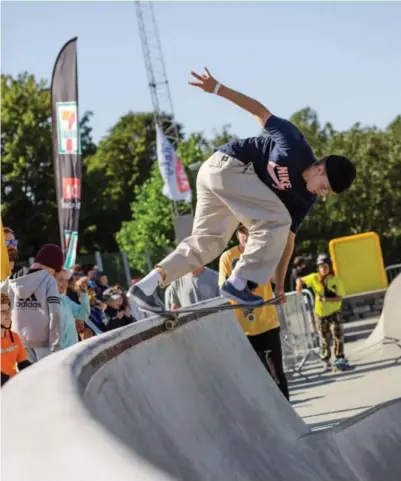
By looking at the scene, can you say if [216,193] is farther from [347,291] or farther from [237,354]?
[347,291]

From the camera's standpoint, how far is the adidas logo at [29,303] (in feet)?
27.2

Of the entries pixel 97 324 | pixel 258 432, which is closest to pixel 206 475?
pixel 258 432

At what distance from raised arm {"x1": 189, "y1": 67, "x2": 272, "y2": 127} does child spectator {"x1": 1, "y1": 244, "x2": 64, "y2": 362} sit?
8.73 feet

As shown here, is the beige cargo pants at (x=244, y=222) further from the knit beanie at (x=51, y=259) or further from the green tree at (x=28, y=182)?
the green tree at (x=28, y=182)

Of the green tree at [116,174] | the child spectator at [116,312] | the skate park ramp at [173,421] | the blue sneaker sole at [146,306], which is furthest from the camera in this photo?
the green tree at [116,174]

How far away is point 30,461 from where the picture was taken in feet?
7.77

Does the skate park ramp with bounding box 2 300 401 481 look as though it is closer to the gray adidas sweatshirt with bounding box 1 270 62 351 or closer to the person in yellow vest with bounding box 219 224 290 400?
the person in yellow vest with bounding box 219 224 290 400

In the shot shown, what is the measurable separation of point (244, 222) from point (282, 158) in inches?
18.5

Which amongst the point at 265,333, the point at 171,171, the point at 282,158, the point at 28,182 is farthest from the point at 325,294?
the point at 28,182

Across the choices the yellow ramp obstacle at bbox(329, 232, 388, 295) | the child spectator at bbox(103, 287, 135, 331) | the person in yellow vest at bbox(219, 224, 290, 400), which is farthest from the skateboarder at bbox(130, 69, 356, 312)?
the yellow ramp obstacle at bbox(329, 232, 388, 295)

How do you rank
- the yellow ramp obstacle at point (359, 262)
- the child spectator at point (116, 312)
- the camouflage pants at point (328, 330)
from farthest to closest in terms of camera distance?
the yellow ramp obstacle at point (359, 262), the camouflage pants at point (328, 330), the child spectator at point (116, 312)

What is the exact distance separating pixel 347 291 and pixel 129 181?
40.1 m

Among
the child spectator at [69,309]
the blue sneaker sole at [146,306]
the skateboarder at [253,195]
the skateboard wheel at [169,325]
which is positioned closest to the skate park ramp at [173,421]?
the skateboard wheel at [169,325]

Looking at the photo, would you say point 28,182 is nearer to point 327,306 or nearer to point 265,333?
point 327,306
